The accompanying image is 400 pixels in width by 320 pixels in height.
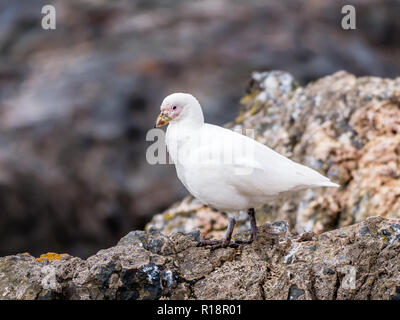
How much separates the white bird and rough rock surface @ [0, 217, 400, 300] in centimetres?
62

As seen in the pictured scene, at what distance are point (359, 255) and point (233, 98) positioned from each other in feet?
58.0

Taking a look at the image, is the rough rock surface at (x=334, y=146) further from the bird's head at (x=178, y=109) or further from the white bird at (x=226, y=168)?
the bird's head at (x=178, y=109)

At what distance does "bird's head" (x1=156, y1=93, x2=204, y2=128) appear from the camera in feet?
29.7

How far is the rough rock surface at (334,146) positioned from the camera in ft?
36.4

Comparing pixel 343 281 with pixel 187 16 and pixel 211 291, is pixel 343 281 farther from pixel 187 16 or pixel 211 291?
pixel 187 16

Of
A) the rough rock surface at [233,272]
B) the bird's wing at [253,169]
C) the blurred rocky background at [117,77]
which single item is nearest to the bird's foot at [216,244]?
the rough rock surface at [233,272]

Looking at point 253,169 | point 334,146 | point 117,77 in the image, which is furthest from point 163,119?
point 117,77

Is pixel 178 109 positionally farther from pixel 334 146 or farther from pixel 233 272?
pixel 334 146

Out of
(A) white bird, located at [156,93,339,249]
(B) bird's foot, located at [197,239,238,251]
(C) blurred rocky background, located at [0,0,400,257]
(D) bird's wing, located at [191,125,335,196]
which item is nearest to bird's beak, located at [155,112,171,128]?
(A) white bird, located at [156,93,339,249]

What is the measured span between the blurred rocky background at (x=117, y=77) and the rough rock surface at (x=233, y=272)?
12.8 meters

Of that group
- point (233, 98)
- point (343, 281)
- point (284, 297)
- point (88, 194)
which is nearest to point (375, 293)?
point (343, 281)

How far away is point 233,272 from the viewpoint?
818 centimetres

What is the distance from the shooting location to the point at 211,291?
7.89 m

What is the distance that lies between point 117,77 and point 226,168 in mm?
19535
